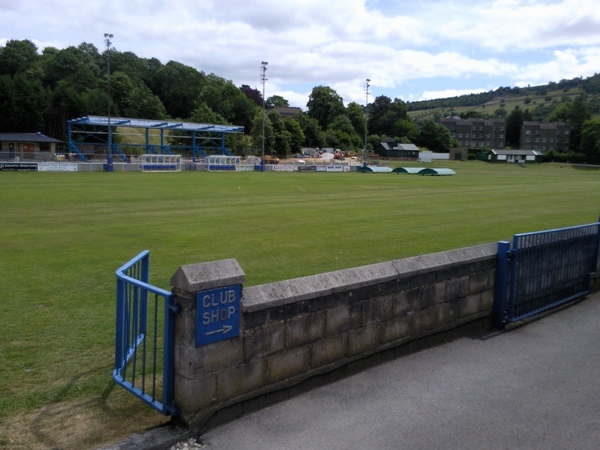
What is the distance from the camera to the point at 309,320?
5.63 m

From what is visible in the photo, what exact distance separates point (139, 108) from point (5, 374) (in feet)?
353

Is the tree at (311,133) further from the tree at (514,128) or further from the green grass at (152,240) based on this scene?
the green grass at (152,240)

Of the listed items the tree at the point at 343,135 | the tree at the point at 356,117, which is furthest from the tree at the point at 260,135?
the tree at the point at 356,117

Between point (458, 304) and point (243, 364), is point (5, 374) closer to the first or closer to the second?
point (243, 364)

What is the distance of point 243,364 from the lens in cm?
515

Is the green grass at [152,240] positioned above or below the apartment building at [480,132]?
below

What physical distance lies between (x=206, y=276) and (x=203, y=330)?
471 millimetres

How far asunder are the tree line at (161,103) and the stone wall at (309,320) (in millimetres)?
74492

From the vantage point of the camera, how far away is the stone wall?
479cm

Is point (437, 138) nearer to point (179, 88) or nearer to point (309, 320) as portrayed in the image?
point (179, 88)

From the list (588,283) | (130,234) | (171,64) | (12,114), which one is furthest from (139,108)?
(588,283)

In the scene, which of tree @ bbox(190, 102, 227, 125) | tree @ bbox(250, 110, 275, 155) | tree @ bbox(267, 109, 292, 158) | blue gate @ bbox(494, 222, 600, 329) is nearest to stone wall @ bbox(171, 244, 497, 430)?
blue gate @ bbox(494, 222, 600, 329)

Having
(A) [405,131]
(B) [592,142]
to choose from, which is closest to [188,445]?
(B) [592,142]

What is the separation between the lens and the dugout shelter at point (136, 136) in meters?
69.1
